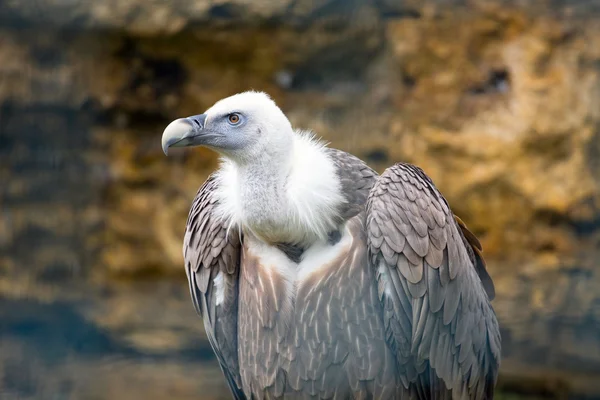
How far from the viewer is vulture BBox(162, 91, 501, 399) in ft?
10.8

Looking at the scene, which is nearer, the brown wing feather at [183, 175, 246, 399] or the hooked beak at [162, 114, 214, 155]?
the hooked beak at [162, 114, 214, 155]

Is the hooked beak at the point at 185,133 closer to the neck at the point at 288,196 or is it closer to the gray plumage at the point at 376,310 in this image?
the neck at the point at 288,196

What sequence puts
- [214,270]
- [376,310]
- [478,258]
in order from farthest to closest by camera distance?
1. [478,258]
2. [214,270]
3. [376,310]

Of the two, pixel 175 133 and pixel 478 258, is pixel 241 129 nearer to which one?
pixel 175 133

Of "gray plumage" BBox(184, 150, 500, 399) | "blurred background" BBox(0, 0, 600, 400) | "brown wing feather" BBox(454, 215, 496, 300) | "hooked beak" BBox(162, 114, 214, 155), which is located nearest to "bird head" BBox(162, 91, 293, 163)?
"hooked beak" BBox(162, 114, 214, 155)

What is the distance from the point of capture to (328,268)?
3.41m

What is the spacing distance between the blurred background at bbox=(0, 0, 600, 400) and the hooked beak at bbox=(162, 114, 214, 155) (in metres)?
2.43

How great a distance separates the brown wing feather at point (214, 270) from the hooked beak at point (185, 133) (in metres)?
0.49

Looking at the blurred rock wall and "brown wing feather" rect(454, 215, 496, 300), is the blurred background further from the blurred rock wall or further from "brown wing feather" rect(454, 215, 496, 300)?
"brown wing feather" rect(454, 215, 496, 300)

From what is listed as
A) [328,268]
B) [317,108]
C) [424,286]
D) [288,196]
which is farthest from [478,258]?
[317,108]

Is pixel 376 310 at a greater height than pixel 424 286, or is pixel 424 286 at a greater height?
pixel 424 286

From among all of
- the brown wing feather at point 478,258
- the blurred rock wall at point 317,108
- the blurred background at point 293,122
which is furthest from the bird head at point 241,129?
the blurred rock wall at point 317,108

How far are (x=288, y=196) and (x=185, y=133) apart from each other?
48cm

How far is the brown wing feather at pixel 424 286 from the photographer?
10.8 feet
